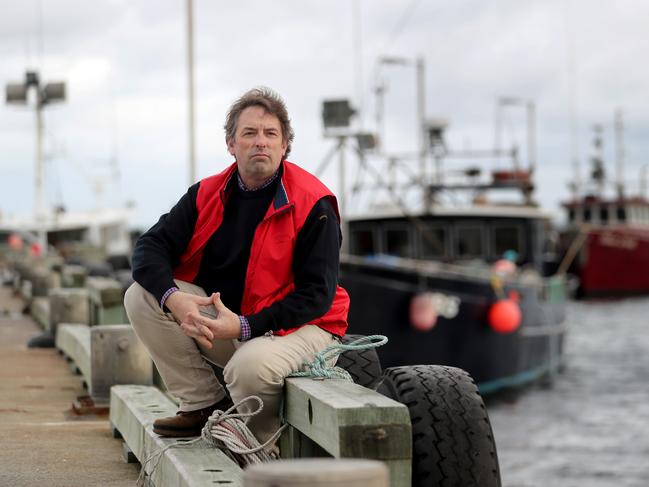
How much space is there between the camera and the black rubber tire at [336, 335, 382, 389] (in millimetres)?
4645

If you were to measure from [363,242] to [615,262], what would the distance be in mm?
43789

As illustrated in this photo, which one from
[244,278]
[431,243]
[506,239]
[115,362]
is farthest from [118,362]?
[506,239]

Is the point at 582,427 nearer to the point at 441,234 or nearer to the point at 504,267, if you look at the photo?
the point at 504,267

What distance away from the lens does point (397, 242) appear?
2245 cm

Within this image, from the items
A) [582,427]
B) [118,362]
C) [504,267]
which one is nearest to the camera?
[118,362]

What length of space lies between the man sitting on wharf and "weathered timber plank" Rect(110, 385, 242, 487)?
19cm

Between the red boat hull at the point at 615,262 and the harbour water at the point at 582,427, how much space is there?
27.9 meters

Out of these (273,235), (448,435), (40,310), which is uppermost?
(273,235)

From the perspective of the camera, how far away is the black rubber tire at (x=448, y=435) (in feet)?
12.1

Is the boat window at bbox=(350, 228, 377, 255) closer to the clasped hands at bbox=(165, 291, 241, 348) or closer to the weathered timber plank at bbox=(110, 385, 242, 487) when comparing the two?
the weathered timber plank at bbox=(110, 385, 242, 487)

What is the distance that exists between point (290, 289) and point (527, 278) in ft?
60.5

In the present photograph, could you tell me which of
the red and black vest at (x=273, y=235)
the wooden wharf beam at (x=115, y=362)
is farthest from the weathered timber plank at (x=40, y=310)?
the red and black vest at (x=273, y=235)

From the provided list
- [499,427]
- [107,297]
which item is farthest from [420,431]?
[499,427]

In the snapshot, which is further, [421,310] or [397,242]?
[397,242]
